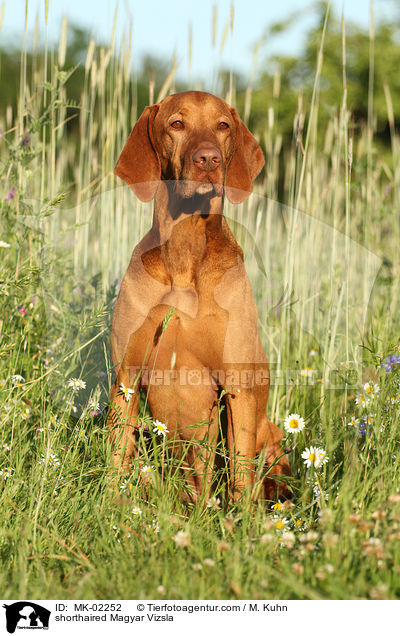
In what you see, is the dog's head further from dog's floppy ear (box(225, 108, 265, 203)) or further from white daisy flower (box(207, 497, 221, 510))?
white daisy flower (box(207, 497, 221, 510))

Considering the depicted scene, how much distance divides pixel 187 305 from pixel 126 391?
424mm

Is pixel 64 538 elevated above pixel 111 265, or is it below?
below

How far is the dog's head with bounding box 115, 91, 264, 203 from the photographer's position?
7.84 feet

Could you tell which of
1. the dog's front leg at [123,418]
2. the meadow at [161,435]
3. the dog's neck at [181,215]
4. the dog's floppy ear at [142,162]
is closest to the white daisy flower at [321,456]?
the meadow at [161,435]

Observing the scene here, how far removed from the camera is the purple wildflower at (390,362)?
252cm

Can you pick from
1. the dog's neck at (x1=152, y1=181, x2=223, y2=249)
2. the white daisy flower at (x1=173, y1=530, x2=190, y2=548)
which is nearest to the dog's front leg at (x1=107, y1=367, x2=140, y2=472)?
the dog's neck at (x1=152, y1=181, x2=223, y2=249)

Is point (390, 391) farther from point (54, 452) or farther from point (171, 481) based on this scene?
point (54, 452)

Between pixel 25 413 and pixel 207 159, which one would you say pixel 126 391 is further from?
pixel 207 159

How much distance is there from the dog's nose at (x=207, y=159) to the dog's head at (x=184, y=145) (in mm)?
86

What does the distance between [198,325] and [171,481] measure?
23.9 inches

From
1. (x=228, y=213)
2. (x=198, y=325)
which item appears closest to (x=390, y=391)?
(x=198, y=325)

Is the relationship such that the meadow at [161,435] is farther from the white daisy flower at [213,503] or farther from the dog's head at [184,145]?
the dog's head at [184,145]

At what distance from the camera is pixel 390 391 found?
250 centimetres

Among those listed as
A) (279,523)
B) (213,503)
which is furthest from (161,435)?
(279,523)
